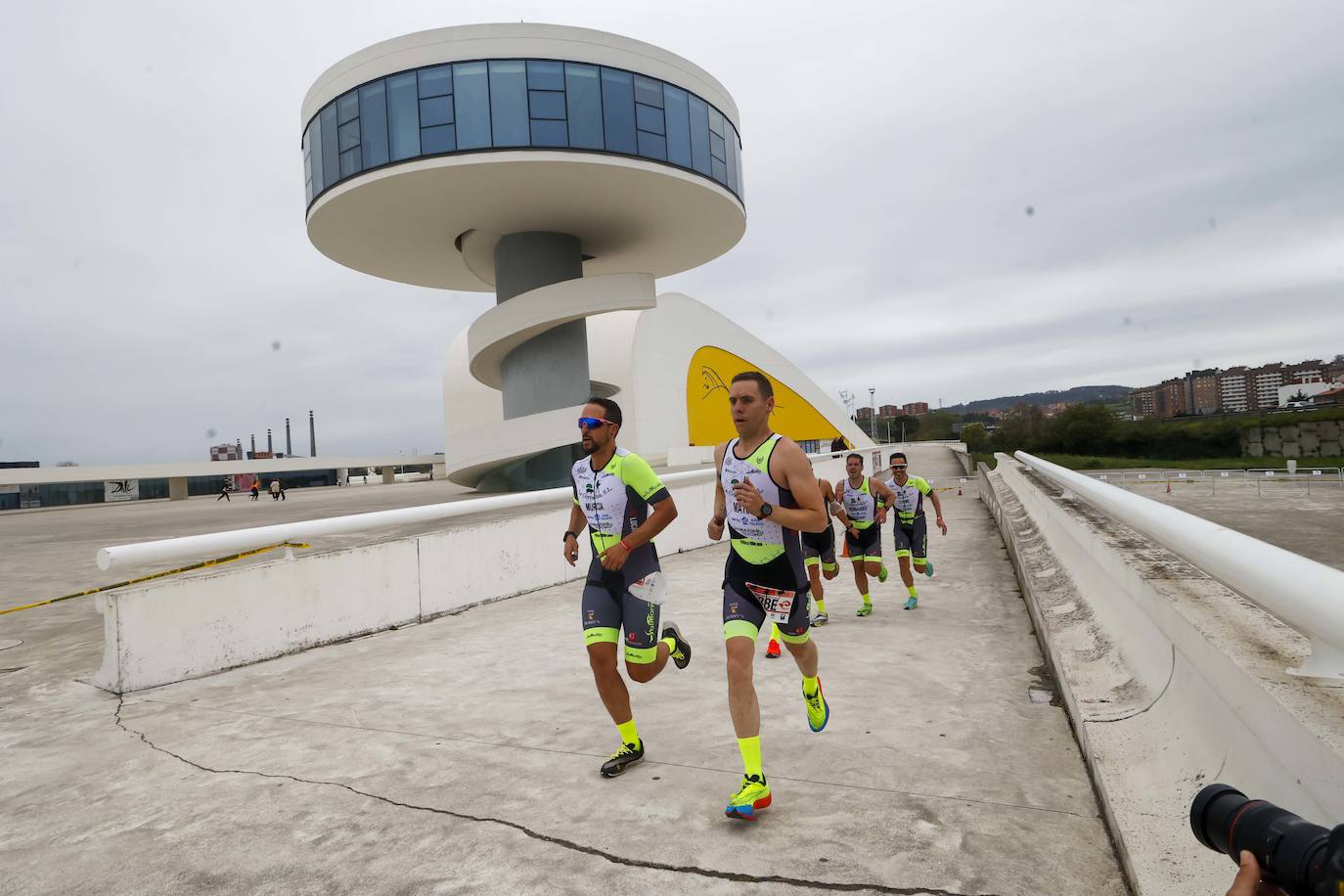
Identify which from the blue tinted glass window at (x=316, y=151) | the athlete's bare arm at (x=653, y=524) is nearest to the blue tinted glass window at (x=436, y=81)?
the blue tinted glass window at (x=316, y=151)

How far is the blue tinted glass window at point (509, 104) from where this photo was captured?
22422 mm

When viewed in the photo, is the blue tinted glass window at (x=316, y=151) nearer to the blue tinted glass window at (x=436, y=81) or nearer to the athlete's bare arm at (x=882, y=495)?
the blue tinted glass window at (x=436, y=81)

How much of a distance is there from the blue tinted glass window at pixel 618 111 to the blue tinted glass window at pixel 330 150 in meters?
8.11

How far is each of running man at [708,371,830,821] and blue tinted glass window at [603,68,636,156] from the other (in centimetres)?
2153

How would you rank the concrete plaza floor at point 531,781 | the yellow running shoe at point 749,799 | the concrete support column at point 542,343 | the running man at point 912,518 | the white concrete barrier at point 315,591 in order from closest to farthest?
the concrete plaza floor at point 531,781
the yellow running shoe at point 749,799
the white concrete barrier at point 315,591
the running man at point 912,518
the concrete support column at point 542,343

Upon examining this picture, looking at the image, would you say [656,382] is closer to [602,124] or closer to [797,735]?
[602,124]

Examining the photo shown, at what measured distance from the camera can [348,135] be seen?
23188 mm

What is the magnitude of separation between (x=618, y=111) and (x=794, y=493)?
22.5 m

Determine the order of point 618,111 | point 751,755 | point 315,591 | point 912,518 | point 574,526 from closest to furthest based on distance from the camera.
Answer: point 751,755, point 574,526, point 315,591, point 912,518, point 618,111

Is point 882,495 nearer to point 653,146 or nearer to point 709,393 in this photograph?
point 653,146

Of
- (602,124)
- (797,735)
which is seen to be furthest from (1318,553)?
(797,735)

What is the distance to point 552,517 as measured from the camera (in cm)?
975

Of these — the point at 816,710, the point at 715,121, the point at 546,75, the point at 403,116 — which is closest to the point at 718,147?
the point at 715,121

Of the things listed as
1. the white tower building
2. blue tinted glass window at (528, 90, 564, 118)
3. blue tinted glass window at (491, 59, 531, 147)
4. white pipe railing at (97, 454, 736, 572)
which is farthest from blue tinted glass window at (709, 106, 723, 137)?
white pipe railing at (97, 454, 736, 572)
